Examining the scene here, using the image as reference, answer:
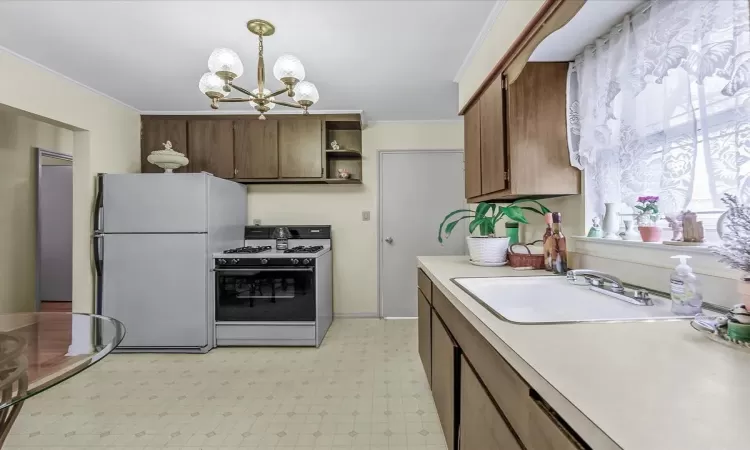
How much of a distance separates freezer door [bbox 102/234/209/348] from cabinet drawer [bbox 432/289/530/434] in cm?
238

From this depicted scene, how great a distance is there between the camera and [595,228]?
4.97 feet

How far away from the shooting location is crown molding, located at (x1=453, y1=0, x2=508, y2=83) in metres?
1.80

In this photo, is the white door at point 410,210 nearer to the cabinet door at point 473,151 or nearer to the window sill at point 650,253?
the cabinet door at point 473,151

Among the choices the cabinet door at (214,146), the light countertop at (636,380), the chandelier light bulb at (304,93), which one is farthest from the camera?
the cabinet door at (214,146)

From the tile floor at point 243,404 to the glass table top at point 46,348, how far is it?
0.63m

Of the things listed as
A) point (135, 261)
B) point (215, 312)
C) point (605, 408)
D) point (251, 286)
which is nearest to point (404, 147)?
point (251, 286)

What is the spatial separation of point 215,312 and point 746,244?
10.4 ft

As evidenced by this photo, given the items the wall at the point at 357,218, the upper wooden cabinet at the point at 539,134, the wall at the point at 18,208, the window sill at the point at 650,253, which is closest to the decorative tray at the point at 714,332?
the window sill at the point at 650,253

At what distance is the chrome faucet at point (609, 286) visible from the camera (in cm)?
106

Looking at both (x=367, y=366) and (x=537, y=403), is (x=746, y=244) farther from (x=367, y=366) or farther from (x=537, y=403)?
(x=367, y=366)

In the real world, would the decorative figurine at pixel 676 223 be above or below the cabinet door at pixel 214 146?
below

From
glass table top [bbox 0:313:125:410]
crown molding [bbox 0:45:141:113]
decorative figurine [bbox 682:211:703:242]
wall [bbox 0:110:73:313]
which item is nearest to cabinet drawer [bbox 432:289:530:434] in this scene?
decorative figurine [bbox 682:211:703:242]

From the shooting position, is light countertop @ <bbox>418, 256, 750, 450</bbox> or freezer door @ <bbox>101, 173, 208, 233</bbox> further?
freezer door @ <bbox>101, 173, 208, 233</bbox>

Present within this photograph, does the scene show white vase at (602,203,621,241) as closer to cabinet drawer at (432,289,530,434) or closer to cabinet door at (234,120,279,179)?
cabinet drawer at (432,289,530,434)
